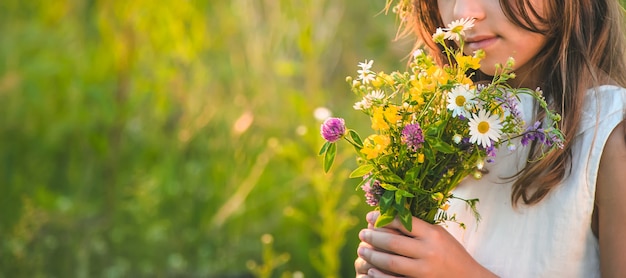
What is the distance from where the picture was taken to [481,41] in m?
1.36

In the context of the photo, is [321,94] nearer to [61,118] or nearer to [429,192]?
[61,118]

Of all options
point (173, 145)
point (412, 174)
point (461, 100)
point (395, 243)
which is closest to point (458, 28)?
point (461, 100)

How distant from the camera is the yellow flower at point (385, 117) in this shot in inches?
49.3

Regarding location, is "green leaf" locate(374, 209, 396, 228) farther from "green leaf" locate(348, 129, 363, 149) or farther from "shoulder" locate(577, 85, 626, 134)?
"shoulder" locate(577, 85, 626, 134)

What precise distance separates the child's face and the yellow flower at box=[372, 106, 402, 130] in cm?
19

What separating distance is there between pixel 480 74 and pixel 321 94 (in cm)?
173

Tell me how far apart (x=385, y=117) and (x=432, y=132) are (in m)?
0.07

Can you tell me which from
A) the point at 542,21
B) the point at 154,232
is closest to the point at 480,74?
the point at 542,21

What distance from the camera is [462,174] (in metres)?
1.28

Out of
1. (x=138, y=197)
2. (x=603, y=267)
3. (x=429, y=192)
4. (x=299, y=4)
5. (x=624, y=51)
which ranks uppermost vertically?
(x=299, y=4)

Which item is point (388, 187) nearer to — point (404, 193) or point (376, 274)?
point (404, 193)

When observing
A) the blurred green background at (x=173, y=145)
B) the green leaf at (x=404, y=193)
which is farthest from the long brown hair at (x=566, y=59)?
the blurred green background at (x=173, y=145)

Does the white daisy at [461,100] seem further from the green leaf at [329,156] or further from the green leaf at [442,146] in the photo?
the green leaf at [329,156]

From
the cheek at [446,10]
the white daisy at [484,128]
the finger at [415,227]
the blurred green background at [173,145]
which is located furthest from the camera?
the blurred green background at [173,145]
